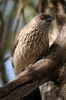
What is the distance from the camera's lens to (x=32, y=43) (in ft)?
16.6

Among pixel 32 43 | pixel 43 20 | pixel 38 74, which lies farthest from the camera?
pixel 43 20

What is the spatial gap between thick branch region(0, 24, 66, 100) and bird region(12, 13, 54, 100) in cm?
24

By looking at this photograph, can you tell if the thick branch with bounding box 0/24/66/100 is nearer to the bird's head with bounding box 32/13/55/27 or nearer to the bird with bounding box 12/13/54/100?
the bird with bounding box 12/13/54/100

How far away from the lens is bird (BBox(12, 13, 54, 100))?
5035mm

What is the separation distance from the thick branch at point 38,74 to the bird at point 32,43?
9.6 inches

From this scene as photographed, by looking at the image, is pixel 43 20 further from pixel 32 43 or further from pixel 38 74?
pixel 38 74

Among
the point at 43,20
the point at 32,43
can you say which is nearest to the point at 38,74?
the point at 32,43

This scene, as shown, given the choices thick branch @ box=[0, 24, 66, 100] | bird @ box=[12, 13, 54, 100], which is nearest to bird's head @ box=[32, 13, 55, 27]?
bird @ box=[12, 13, 54, 100]

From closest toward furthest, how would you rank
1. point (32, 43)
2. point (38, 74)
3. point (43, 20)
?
point (38, 74)
point (32, 43)
point (43, 20)

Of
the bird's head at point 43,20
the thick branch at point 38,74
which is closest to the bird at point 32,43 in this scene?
the bird's head at point 43,20

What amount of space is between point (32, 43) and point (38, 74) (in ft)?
2.43

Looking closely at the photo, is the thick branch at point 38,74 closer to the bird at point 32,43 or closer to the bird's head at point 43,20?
the bird at point 32,43

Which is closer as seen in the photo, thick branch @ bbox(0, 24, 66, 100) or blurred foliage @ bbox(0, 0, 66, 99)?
thick branch @ bbox(0, 24, 66, 100)

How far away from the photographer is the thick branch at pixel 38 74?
13.5ft
